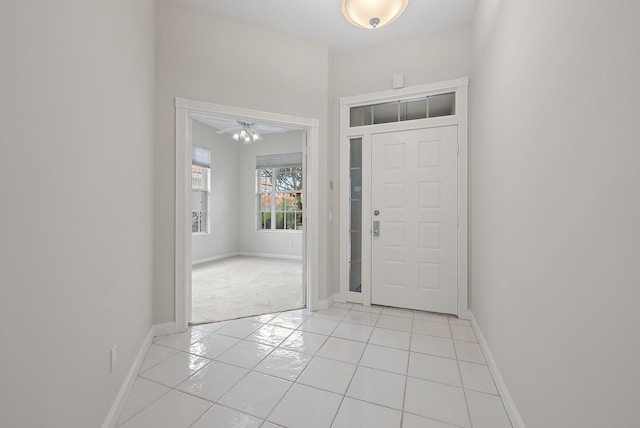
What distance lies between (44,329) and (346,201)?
289cm

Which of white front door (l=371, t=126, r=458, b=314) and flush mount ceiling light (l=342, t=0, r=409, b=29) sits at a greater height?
flush mount ceiling light (l=342, t=0, r=409, b=29)

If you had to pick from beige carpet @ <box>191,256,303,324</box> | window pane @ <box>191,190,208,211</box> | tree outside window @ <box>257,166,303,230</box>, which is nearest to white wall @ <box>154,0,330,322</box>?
beige carpet @ <box>191,256,303,324</box>

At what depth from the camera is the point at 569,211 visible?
1.01 m

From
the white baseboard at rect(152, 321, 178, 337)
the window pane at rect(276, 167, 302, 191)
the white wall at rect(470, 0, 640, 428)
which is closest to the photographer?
the white wall at rect(470, 0, 640, 428)

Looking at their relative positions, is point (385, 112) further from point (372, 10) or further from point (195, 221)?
point (195, 221)

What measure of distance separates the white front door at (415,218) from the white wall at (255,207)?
3508mm

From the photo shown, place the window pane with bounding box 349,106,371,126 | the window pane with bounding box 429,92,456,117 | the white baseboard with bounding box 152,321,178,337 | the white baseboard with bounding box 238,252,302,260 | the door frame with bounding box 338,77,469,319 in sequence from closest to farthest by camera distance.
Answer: the white baseboard with bounding box 152,321,178,337
the door frame with bounding box 338,77,469,319
the window pane with bounding box 429,92,456,117
the window pane with bounding box 349,106,371,126
the white baseboard with bounding box 238,252,302,260

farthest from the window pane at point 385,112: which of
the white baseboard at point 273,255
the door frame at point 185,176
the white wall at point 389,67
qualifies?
the white baseboard at point 273,255

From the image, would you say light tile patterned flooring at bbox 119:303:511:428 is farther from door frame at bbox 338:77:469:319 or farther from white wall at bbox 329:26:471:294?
white wall at bbox 329:26:471:294

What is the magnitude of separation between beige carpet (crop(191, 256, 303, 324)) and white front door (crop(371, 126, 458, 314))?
126 cm

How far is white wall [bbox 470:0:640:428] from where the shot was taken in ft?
2.44

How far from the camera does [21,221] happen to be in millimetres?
832

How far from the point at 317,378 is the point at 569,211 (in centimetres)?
177

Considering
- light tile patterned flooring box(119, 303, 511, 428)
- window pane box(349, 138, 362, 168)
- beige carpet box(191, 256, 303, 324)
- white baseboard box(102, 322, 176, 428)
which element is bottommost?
light tile patterned flooring box(119, 303, 511, 428)
